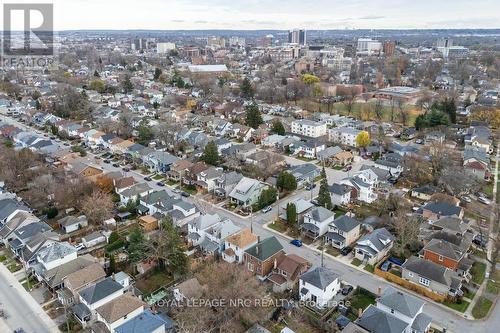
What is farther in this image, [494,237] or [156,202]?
[156,202]

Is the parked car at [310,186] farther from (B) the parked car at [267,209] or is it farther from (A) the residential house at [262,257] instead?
(A) the residential house at [262,257]

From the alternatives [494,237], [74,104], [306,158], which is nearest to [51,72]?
[74,104]

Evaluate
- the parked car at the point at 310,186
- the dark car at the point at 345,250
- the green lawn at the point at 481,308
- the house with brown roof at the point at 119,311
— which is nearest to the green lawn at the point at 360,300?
the dark car at the point at 345,250

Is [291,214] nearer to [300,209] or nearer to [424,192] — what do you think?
[300,209]

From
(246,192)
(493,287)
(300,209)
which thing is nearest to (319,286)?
(300,209)

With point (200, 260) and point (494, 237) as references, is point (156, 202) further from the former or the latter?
point (494, 237)

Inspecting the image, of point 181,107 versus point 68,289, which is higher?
point 181,107
